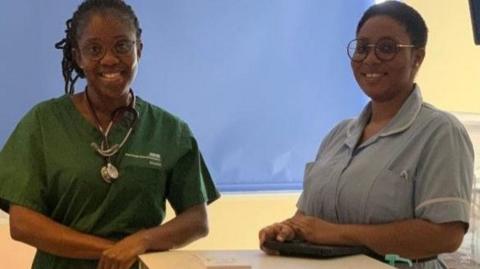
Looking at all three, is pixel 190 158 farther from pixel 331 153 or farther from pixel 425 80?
pixel 425 80

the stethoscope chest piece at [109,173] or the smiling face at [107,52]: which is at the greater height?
the smiling face at [107,52]

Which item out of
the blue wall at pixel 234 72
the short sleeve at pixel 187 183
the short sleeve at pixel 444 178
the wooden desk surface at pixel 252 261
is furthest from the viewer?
the blue wall at pixel 234 72

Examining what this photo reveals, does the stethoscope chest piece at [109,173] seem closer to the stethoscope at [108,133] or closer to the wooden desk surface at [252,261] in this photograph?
the stethoscope at [108,133]

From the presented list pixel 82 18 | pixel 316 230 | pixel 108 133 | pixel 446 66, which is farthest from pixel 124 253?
pixel 446 66

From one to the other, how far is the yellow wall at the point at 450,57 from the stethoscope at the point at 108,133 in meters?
1.59

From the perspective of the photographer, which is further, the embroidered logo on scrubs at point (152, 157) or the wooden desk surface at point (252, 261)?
the embroidered logo on scrubs at point (152, 157)

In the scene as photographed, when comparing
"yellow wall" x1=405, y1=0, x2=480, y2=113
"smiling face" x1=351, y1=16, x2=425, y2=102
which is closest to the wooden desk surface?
"smiling face" x1=351, y1=16, x2=425, y2=102

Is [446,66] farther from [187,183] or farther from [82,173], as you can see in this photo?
[82,173]

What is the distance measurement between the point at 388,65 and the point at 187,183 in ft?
1.93

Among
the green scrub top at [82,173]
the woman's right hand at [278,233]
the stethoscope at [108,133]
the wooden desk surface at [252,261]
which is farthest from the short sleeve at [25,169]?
the woman's right hand at [278,233]

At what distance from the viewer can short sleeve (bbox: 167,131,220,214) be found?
5.84ft

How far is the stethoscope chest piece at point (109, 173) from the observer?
1651 millimetres

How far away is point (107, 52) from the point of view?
5.45ft

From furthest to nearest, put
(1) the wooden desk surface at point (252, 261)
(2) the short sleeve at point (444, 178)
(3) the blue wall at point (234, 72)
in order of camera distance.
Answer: (3) the blue wall at point (234, 72) → (2) the short sleeve at point (444, 178) → (1) the wooden desk surface at point (252, 261)
